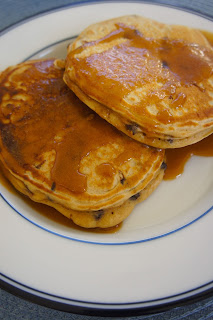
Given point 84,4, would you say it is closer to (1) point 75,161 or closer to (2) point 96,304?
(1) point 75,161

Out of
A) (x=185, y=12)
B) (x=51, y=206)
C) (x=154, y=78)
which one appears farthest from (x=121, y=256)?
(x=185, y=12)

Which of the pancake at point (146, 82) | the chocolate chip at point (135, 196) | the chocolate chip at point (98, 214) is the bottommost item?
the chocolate chip at point (98, 214)

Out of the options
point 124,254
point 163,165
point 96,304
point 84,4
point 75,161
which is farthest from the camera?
point 84,4

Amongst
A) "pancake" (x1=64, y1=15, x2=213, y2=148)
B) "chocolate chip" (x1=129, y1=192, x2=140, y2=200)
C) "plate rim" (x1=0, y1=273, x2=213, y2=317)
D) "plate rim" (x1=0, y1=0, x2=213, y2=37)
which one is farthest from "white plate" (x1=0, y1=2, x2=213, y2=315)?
"plate rim" (x1=0, y1=0, x2=213, y2=37)

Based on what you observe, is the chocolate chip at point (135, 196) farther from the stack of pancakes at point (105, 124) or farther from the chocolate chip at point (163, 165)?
the chocolate chip at point (163, 165)

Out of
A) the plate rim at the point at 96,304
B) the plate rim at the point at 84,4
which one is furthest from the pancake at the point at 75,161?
the plate rim at the point at 84,4

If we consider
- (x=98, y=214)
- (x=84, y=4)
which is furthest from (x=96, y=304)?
(x=84, y=4)
